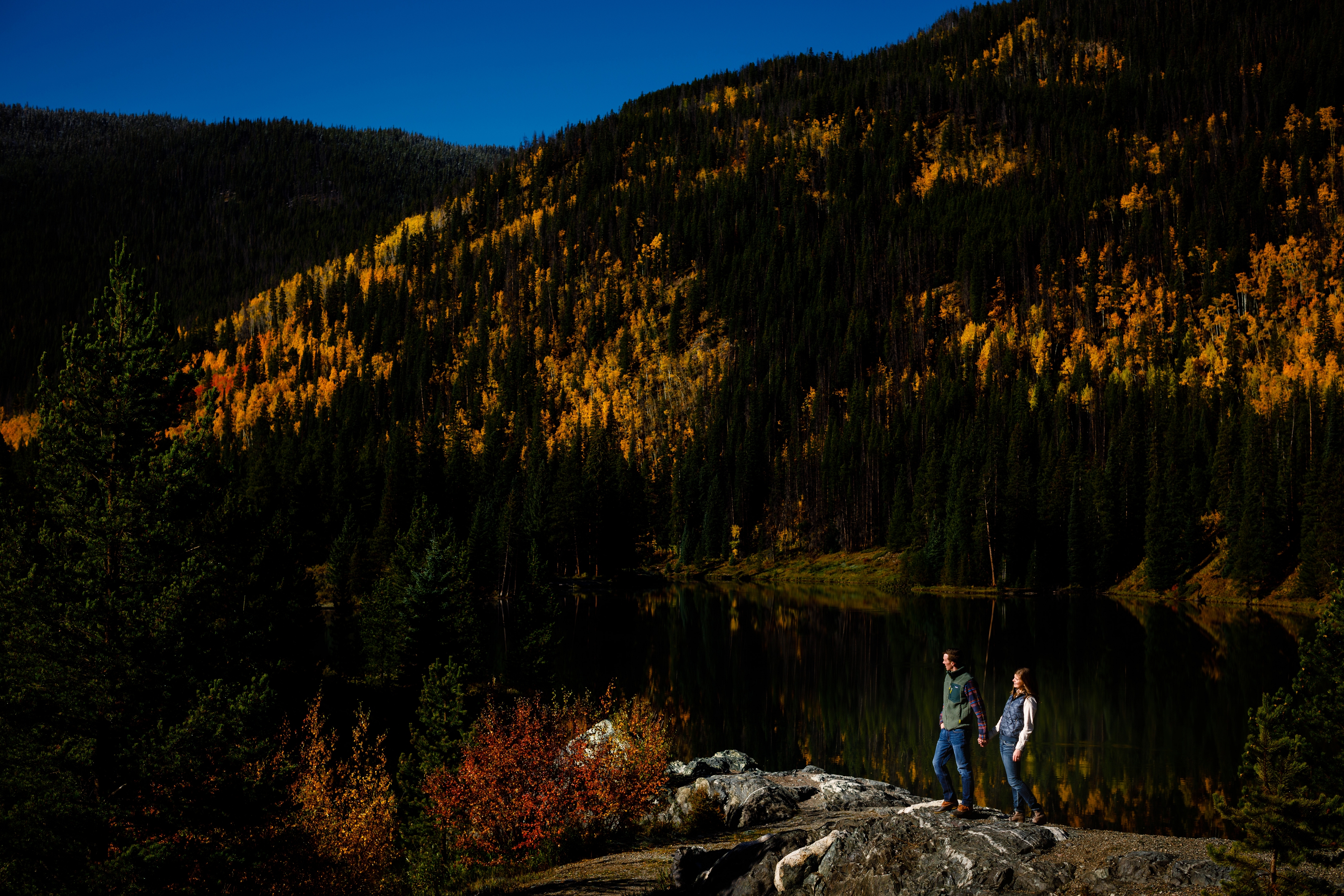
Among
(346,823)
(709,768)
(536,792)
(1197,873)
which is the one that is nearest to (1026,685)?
(1197,873)

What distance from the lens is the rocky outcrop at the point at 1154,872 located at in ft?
38.9

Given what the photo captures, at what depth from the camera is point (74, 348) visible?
61.1ft

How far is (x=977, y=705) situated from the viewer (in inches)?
622

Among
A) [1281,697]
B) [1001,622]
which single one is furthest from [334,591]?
[1281,697]

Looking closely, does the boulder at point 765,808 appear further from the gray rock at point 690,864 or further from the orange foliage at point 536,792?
the gray rock at point 690,864

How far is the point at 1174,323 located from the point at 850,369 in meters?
57.0

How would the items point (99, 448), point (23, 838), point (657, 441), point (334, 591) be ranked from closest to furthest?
point (23, 838) < point (99, 448) < point (334, 591) < point (657, 441)

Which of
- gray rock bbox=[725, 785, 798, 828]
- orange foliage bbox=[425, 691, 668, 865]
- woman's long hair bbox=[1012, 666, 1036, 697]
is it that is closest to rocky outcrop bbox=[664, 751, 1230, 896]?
woman's long hair bbox=[1012, 666, 1036, 697]

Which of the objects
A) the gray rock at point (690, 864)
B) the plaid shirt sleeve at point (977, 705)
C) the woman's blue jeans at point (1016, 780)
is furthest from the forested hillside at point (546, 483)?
the woman's blue jeans at point (1016, 780)

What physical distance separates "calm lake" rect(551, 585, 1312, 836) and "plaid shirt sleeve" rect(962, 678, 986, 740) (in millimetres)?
17693

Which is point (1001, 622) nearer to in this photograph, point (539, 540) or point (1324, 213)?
point (539, 540)

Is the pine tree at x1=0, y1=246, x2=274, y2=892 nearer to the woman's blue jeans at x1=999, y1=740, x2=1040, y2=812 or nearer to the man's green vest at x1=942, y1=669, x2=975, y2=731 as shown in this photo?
the man's green vest at x1=942, y1=669, x2=975, y2=731

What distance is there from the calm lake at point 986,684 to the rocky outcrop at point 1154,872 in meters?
19.5

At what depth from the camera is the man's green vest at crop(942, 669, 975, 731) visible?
52.5ft
